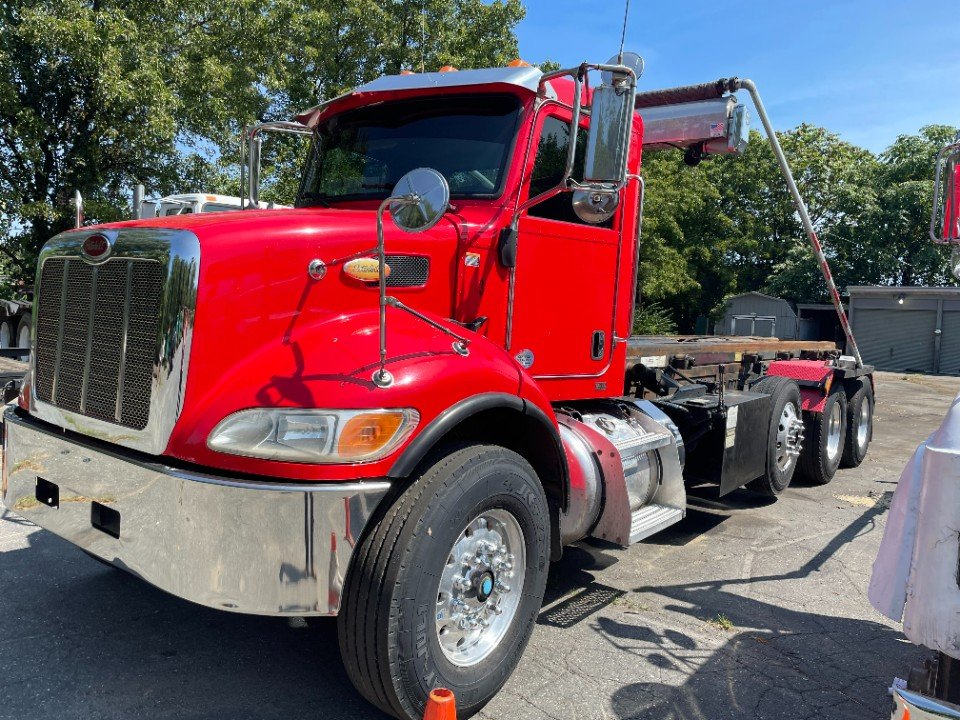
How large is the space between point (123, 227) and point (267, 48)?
14284 mm

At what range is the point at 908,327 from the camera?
96.5 feet

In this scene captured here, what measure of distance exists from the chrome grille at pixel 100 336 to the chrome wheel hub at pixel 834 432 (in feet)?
22.3

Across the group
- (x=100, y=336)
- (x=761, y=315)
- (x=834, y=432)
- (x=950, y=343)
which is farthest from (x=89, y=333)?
(x=761, y=315)

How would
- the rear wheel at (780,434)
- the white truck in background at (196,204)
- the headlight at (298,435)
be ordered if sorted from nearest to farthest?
the headlight at (298,435), the rear wheel at (780,434), the white truck in background at (196,204)

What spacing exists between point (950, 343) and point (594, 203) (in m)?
30.3

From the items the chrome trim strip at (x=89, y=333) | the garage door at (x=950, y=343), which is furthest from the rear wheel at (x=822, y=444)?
the garage door at (x=950, y=343)

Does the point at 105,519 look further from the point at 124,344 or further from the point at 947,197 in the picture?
the point at 947,197

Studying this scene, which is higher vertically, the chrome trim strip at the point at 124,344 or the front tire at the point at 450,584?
the chrome trim strip at the point at 124,344

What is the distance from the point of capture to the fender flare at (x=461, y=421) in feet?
8.86

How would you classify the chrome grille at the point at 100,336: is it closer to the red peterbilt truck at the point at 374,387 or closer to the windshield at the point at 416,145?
the red peterbilt truck at the point at 374,387

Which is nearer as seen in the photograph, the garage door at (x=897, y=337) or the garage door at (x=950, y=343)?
the garage door at (x=950, y=343)

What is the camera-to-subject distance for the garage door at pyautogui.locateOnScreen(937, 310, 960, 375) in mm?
28283

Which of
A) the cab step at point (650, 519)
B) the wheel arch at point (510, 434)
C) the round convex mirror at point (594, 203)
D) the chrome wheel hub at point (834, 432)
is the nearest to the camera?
the wheel arch at point (510, 434)

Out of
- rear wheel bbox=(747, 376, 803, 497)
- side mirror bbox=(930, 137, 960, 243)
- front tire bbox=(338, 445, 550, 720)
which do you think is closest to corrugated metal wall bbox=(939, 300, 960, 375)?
rear wheel bbox=(747, 376, 803, 497)
